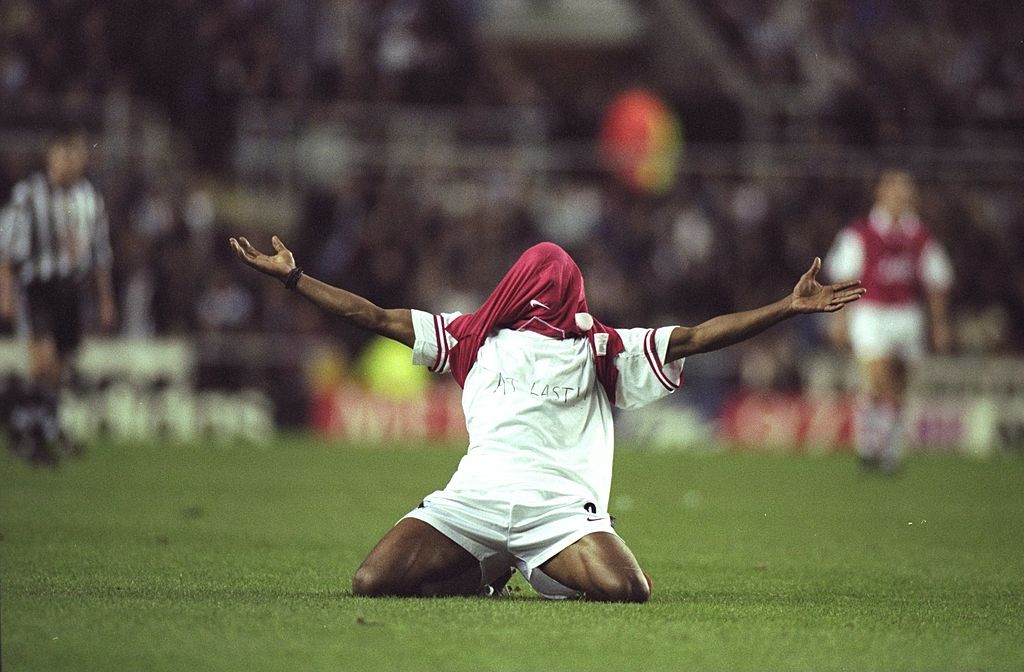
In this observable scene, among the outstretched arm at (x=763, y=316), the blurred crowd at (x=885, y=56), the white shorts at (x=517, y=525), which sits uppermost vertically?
the blurred crowd at (x=885, y=56)

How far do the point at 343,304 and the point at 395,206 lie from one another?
53.6 feet

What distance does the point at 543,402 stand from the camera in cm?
734

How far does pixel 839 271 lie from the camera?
17.1m

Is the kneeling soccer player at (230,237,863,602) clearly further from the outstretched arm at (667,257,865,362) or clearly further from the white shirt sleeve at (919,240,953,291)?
the white shirt sleeve at (919,240,953,291)

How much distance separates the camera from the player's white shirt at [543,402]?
7.29m

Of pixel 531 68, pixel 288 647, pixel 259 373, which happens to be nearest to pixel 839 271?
pixel 259 373

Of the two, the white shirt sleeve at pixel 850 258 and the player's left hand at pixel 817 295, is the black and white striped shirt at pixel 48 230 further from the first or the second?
the player's left hand at pixel 817 295

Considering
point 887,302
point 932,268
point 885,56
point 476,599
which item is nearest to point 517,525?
point 476,599

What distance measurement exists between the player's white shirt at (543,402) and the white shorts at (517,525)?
61 mm

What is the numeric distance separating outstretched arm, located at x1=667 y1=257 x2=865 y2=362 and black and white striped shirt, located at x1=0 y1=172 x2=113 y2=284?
9091mm

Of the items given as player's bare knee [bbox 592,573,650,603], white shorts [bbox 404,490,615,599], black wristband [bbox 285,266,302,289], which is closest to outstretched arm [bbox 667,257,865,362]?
white shorts [bbox 404,490,615,599]

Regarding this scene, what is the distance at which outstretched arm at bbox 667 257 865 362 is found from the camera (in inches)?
284

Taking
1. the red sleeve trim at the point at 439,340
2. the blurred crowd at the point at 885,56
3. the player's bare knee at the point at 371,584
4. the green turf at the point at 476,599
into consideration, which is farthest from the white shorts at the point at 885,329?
the player's bare knee at the point at 371,584

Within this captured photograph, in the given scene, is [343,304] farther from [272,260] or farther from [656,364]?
[656,364]
